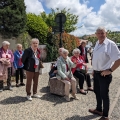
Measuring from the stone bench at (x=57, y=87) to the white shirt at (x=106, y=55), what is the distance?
190cm

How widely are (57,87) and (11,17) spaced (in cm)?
390

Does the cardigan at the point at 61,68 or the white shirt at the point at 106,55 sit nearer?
the white shirt at the point at 106,55

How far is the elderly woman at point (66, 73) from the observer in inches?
203

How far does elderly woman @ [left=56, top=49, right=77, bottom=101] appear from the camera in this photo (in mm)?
5156

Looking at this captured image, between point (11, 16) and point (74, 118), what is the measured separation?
534cm

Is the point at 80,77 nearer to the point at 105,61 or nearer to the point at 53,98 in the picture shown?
the point at 53,98

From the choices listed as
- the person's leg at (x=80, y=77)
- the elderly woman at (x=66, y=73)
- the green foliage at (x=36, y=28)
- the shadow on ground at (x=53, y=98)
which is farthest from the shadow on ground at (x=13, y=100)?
the green foliage at (x=36, y=28)

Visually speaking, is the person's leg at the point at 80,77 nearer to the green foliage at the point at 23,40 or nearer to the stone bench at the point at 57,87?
the stone bench at the point at 57,87

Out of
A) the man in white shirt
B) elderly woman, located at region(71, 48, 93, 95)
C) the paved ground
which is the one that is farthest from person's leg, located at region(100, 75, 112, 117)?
elderly woman, located at region(71, 48, 93, 95)

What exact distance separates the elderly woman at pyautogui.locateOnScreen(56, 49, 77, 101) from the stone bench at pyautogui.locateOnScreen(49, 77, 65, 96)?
0.20 meters

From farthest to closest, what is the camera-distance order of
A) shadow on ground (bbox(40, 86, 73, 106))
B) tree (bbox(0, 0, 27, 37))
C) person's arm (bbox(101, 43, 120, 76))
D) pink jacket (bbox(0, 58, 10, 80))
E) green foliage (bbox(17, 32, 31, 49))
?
green foliage (bbox(17, 32, 31, 49)) → tree (bbox(0, 0, 27, 37)) → pink jacket (bbox(0, 58, 10, 80)) → shadow on ground (bbox(40, 86, 73, 106)) → person's arm (bbox(101, 43, 120, 76))

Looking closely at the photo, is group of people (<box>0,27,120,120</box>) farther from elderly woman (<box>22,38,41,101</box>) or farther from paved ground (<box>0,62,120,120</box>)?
paved ground (<box>0,62,120,120</box>)

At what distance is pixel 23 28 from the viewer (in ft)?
27.3

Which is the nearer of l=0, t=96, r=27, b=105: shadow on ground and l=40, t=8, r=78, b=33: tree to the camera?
l=0, t=96, r=27, b=105: shadow on ground
